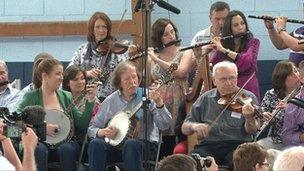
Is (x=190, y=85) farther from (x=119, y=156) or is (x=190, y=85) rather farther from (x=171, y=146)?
(x=119, y=156)

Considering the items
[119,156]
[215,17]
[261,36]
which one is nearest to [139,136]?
[119,156]

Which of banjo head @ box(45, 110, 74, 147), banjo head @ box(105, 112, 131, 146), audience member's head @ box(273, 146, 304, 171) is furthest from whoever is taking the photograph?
banjo head @ box(45, 110, 74, 147)

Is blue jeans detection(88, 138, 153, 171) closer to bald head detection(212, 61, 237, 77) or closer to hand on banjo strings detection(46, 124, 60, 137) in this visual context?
hand on banjo strings detection(46, 124, 60, 137)

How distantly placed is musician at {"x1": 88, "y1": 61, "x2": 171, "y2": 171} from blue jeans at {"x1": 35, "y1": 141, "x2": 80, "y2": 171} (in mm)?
152

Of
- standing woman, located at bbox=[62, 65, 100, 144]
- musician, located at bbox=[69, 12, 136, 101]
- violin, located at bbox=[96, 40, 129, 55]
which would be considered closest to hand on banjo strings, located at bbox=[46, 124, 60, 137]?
standing woman, located at bbox=[62, 65, 100, 144]

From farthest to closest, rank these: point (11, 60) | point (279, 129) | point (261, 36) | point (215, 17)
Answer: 1. point (11, 60)
2. point (261, 36)
3. point (215, 17)
4. point (279, 129)

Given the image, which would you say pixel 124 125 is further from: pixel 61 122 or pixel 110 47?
pixel 110 47

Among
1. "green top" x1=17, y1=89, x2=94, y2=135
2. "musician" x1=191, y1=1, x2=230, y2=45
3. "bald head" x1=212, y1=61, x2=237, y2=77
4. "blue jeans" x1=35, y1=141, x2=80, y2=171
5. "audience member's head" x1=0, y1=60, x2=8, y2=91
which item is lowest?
"blue jeans" x1=35, y1=141, x2=80, y2=171

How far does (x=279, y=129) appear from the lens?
5633 millimetres

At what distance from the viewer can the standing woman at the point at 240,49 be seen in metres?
5.96

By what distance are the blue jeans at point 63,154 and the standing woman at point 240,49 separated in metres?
1.29

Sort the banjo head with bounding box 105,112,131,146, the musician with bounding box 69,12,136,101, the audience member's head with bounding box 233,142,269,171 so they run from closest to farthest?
the audience member's head with bounding box 233,142,269,171 < the banjo head with bounding box 105,112,131,146 < the musician with bounding box 69,12,136,101

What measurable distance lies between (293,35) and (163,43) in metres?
1.01

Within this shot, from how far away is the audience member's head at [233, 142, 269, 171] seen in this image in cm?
418
